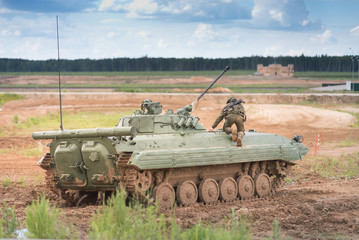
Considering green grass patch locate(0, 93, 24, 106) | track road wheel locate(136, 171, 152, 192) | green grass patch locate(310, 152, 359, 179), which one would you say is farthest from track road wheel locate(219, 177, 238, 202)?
green grass patch locate(0, 93, 24, 106)

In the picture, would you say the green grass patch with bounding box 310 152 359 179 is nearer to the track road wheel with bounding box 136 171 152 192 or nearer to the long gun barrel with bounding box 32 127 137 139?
the track road wheel with bounding box 136 171 152 192

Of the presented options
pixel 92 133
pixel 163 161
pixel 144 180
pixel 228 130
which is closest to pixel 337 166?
pixel 228 130

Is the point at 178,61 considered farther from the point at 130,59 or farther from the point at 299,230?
the point at 299,230

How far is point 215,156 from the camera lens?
15.5 metres

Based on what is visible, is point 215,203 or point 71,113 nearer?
point 215,203

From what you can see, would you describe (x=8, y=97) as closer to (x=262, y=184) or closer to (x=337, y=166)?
(x=337, y=166)

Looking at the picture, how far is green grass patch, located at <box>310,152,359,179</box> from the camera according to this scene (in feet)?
73.6

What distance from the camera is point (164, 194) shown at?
577 inches

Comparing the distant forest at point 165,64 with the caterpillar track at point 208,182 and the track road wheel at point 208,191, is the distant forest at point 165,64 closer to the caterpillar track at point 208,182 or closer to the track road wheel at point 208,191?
the caterpillar track at point 208,182

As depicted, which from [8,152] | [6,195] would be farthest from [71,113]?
[6,195]

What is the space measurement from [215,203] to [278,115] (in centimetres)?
2832

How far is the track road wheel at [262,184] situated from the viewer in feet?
56.7

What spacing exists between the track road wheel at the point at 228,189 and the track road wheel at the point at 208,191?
241 millimetres

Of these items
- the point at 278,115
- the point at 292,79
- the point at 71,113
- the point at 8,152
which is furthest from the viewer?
the point at 292,79
